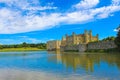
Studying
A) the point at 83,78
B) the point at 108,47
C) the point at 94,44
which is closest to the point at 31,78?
the point at 83,78

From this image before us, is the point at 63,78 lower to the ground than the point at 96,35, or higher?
lower

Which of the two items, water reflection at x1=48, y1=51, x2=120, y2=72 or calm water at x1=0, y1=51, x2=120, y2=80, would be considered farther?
water reflection at x1=48, y1=51, x2=120, y2=72

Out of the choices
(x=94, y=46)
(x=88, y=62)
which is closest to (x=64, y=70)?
(x=88, y=62)

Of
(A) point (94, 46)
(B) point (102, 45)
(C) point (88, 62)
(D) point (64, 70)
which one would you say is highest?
(B) point (102, 45)

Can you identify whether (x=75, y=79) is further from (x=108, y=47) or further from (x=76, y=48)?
(x=76, y=48)

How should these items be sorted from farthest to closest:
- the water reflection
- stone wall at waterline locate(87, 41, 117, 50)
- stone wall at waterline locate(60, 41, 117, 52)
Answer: stone wall at waterline locate(60, 41, 117, 52)
stone wall at waterline locate(87, 41, 117, 50)
the water reflection

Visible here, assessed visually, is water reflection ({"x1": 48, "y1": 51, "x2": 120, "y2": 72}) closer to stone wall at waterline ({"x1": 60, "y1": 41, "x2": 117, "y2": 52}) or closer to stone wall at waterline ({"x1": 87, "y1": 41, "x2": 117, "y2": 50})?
stone wall at waterline ({"x1": 87, "y1": 41, "x2": 117, "y2": 50})

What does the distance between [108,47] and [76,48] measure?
2988cm

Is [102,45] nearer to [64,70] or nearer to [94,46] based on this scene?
[94,46]

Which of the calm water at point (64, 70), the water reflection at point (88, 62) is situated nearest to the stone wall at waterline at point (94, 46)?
the water reflection at point (88, 62)

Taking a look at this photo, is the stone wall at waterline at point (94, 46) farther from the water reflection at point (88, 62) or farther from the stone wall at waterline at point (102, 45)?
the water reflection at point (88, 62)

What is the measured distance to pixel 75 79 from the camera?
20609mm

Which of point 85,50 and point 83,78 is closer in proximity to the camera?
point 83,78

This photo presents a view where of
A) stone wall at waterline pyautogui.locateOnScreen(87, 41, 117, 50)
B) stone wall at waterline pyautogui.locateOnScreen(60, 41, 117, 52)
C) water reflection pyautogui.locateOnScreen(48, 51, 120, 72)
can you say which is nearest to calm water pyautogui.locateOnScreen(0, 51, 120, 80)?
water reflection pyautogui.locateOnScreen(48, 51, 120, 72)
